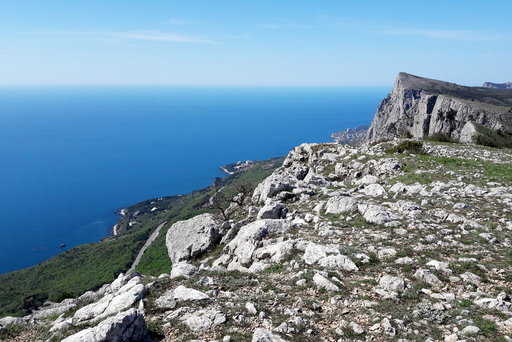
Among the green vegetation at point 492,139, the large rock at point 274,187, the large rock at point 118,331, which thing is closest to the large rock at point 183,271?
the large rock at point 118,331

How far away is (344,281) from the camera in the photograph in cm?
1126

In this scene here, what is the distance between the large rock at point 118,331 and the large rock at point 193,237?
13708 millimetres

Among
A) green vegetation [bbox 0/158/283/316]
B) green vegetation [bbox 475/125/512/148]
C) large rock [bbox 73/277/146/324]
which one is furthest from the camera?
green vegetation [bbox 0/158/283/316]

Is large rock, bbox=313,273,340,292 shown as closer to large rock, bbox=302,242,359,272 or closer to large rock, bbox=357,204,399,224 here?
large rock, bbox=302,242,359,272

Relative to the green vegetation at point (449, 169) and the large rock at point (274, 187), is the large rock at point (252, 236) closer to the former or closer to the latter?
the large rock at point (274, 187)

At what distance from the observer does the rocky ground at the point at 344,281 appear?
866 cm

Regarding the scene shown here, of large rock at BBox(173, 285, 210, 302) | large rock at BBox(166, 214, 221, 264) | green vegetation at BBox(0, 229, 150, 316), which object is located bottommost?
green vegetation at BBox(0, 229, 150, 316)

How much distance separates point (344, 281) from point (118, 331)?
277 inches

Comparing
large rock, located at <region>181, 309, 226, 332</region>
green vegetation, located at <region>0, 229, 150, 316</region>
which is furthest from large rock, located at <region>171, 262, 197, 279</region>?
green vegetation, located at <region>0, 229, 150, 316</region>

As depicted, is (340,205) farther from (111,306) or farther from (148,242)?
(148,242)

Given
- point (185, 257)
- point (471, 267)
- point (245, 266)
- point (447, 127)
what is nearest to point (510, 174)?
point (471, 267)

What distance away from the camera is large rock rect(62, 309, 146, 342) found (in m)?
8.32

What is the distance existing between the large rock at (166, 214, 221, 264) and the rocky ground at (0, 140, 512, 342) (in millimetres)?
512

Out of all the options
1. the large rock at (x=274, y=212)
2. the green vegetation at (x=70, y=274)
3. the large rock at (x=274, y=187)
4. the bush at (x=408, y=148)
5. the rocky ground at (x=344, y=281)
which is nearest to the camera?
the rocky ground at (x=344, y=281)
